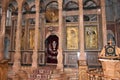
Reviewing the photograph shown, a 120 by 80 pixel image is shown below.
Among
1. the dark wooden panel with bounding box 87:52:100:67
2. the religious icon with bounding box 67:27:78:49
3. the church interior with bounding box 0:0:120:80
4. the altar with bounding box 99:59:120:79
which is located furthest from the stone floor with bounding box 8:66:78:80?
the altar with bounding box 99:59:120:79

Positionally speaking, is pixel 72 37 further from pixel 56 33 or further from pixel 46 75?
pixel 46 75

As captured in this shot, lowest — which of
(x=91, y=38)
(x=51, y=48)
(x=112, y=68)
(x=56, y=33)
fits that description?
(x=112, y=68)

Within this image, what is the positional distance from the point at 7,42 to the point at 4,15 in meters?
5.31

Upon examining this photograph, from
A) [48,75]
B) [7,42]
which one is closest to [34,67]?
[48,75]

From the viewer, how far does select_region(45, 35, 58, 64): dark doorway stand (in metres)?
A: 14.2

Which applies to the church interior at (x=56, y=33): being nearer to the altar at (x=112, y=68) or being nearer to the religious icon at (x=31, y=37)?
the religious icon at (x=31, y=37)

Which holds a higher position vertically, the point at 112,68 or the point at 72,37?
the point at 72,37

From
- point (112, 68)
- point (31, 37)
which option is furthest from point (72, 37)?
point (112, 68)

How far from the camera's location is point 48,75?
9.02 m

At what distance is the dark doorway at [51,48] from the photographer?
14.2 m

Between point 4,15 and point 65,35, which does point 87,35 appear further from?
point 4,15

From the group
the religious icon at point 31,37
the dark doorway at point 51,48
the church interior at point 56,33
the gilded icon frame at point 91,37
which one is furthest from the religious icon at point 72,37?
the religious icon at point 31,37

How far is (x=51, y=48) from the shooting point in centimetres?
1439

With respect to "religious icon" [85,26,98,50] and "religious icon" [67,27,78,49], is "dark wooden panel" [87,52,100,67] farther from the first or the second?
"religious icon" [67,27,78,49]
